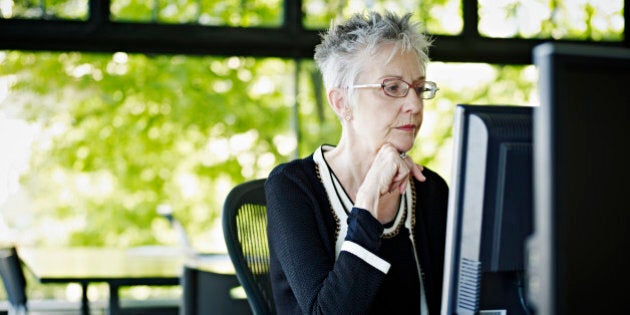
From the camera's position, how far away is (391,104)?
1678 millimetres

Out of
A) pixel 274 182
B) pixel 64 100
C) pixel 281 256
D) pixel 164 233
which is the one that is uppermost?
pixel 64 100

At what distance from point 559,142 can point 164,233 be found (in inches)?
248

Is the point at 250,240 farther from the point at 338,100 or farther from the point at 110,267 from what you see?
the point at 110,267

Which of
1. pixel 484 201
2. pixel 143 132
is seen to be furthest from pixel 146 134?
pixel 484 201

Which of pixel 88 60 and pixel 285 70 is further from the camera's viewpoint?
pixel 88 60

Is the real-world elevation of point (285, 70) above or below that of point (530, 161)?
above

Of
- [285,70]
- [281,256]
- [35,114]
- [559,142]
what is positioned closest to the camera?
[559,142]

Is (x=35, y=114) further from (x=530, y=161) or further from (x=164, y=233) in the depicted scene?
(x=530, y=161)

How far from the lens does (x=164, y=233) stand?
691 cm

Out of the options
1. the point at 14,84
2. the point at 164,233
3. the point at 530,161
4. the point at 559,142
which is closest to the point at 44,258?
the point at 530,161

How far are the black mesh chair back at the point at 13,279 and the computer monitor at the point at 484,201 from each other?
187cm

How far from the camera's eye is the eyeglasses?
1671 mm

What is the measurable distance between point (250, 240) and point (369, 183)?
17.0 inches

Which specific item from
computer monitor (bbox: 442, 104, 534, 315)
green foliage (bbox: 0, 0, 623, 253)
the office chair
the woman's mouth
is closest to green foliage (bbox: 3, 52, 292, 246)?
green foliage (bbox: 0, 0, 623, 253)
